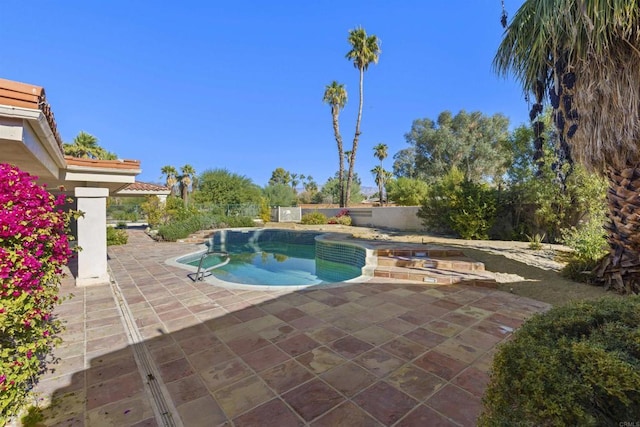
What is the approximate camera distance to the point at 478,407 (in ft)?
7.39

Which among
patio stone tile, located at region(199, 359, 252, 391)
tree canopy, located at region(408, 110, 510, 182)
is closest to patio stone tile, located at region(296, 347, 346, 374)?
patio stone tile, located at region(199, 359, 252, 391)

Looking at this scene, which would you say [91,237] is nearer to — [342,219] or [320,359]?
[320,359]

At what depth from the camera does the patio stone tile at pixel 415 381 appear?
2.45 meters

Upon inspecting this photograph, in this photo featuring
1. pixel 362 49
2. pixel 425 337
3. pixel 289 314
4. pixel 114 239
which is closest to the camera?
pixel 425 337

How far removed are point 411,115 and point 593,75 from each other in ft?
84.3

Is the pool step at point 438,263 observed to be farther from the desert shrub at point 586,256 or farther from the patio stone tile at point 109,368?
the patio stone tile at point 109,368

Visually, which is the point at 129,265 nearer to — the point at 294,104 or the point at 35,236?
the point at 35,236

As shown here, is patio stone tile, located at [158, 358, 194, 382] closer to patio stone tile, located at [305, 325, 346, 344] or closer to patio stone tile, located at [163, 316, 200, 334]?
patio stone tile, located at [163, 316, 200, 334]

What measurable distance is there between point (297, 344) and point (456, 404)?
1.78 meters

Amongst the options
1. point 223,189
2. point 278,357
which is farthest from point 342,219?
point 278,357

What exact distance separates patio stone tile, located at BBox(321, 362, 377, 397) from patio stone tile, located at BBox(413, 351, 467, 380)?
0.62 metres

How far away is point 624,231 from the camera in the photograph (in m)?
4.68

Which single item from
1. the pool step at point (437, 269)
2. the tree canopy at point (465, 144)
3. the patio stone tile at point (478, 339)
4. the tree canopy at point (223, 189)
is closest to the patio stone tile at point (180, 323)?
the patio stone tile at point (478, 339)

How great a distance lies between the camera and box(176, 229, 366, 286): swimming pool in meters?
7.98
